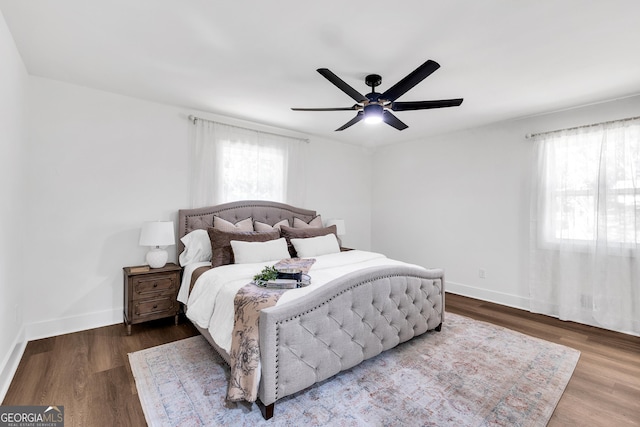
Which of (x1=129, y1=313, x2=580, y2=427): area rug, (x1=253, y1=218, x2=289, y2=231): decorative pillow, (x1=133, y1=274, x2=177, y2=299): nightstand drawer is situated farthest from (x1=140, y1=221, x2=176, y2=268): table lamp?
(x1=253, y1=218, x2=289, y2=231): decorative pillow

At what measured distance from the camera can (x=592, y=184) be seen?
3244 millimetres

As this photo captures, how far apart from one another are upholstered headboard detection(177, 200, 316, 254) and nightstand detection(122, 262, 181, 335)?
1.52 feet

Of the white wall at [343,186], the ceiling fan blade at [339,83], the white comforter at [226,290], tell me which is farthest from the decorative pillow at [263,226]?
the ceiling fan blade at [339,83]

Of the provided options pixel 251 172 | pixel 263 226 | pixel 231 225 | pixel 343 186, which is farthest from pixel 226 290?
pixel 343 186

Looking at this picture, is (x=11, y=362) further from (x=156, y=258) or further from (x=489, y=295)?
(x=489, y=295)

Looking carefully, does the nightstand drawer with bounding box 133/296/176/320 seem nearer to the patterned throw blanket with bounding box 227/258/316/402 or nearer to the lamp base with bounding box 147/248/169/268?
the lamp base with bounding box 147/248/169/268

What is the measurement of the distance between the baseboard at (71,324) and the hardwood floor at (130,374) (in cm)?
9

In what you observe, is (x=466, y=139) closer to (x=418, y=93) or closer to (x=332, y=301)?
(x=418, y=93)

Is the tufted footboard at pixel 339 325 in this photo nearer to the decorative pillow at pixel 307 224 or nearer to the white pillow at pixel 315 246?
the white pillow at pixel 315 246

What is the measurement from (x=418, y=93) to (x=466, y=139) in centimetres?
182

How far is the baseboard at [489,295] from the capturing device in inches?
151

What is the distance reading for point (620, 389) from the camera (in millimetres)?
2107

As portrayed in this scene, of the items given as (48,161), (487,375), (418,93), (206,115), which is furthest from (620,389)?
(48,161)

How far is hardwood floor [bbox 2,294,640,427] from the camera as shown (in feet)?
5.95
